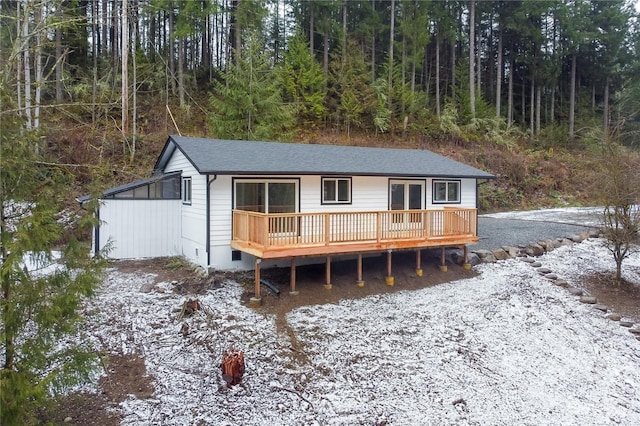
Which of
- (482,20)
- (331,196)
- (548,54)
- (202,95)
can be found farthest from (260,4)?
(548,54)

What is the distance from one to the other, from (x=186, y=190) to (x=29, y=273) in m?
8.28

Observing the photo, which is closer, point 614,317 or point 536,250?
point 614,317

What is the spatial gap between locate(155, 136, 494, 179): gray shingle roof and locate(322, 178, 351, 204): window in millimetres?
402

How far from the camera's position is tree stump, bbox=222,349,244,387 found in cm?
570

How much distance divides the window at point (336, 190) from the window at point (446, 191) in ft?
10.2

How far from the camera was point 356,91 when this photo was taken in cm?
2541

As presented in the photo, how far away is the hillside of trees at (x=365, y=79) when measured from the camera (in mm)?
18906

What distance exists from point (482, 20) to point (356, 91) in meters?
14.3

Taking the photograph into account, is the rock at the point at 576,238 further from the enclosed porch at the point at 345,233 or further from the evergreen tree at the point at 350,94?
the evergreen tree at the point at 350,94

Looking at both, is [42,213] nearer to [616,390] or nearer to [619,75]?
[616,390]

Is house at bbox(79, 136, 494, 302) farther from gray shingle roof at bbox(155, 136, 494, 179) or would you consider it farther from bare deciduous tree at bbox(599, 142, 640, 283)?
bare deciduous tree at bbox(599, 142, 640, 283)

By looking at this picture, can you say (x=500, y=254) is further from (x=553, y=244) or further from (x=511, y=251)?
(x=553, y=244)

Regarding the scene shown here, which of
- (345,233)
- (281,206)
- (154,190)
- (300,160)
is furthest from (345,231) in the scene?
(154,190)

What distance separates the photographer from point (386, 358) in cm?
664
